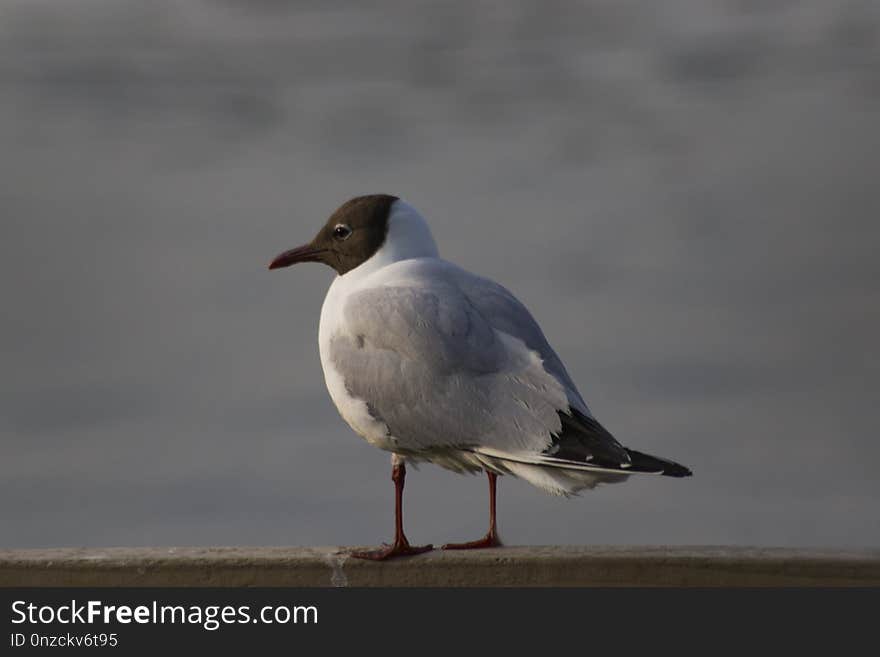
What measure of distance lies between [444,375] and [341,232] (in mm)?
997

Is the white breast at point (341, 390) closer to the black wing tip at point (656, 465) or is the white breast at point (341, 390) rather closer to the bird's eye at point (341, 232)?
the bird's eye at point (341, 232)

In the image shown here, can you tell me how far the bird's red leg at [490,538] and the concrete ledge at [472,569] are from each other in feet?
0.53

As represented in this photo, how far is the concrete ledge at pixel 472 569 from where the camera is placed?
4.93 m

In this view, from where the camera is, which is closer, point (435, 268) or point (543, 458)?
point (543, 458)

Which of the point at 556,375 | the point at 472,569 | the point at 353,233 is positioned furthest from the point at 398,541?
the point at 353,233

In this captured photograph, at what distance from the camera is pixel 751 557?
4973 mm

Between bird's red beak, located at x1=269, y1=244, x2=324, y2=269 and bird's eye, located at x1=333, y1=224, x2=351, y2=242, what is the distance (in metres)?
0.11

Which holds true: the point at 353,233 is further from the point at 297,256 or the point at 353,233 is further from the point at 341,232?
the point at 297,256

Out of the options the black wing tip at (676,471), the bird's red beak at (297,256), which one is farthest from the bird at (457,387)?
the bird's red beak at (297,256)

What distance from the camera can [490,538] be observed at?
17.6 feet

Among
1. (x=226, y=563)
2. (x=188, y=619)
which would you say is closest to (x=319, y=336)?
(x=226, y=563)

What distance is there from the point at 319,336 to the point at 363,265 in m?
0.42

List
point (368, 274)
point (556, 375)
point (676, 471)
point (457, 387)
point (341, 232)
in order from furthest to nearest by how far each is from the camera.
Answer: point (341, 232) < point (368, 274) < point (556, 375) < point (457, 387) < point (676, 471)

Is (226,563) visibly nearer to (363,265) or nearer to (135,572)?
(135,572)
